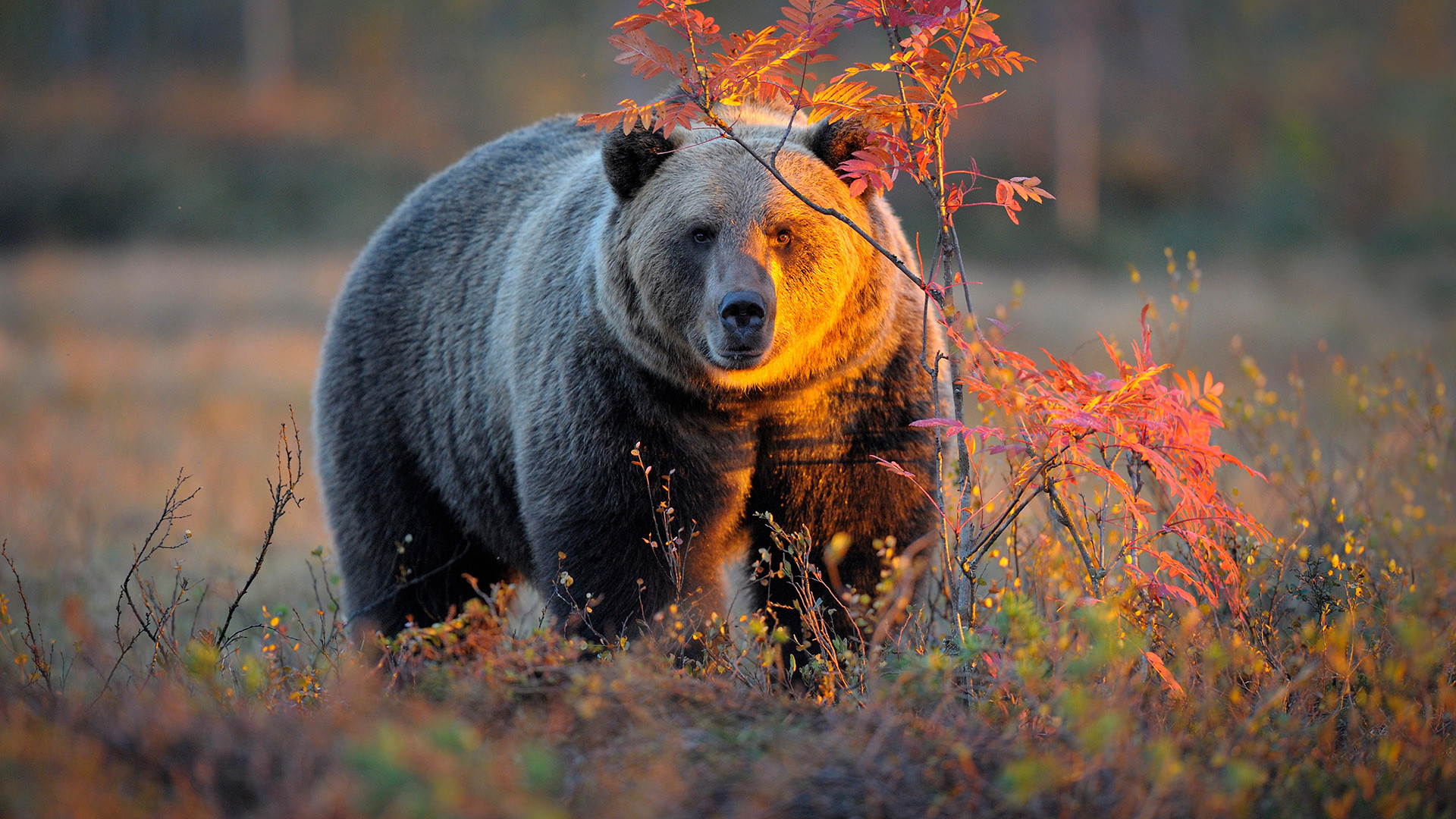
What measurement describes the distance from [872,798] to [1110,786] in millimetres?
561

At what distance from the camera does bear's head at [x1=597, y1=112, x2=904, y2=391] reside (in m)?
3.72

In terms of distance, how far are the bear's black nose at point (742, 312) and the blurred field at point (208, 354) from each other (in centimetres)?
92

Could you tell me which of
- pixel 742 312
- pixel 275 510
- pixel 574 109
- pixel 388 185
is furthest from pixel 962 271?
pixel 574 109

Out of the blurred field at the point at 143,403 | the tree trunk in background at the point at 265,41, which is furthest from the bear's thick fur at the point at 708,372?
the tree trunk in background at the point at 265,41

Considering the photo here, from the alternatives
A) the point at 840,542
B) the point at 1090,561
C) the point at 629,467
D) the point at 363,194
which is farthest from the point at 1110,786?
the point at 363,194

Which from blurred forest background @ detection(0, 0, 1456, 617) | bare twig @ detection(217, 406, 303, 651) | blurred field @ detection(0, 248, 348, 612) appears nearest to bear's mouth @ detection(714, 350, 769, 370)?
bare twig @ detection(217, 406, 303, 651)

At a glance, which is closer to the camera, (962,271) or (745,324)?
(962,271)

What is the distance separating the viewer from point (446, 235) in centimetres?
539

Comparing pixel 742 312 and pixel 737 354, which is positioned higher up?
pixel 742 312

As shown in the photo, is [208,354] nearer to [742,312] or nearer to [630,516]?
[630,516]

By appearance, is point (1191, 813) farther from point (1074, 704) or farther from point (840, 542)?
point (840, 542)

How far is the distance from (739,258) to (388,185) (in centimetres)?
2577

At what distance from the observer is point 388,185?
27281 mm

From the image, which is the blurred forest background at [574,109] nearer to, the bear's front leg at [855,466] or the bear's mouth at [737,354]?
the bear's front leg at [855,466]
